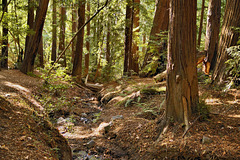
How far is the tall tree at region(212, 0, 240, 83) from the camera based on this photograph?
20.4 feet

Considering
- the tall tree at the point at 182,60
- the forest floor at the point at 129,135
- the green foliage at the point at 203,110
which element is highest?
the tall tree at the point at 182,60

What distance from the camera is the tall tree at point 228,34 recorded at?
6203 mm

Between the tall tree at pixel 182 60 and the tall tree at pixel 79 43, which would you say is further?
the tall tree at pixel 79 43

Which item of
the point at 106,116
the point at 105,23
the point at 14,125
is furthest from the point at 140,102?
the point at 105,23

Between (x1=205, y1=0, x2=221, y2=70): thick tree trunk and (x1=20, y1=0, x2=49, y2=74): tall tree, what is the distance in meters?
7.95

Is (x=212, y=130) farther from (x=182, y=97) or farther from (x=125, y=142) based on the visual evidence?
(x=125, y=142)

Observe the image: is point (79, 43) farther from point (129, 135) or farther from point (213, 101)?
point (213, 101)

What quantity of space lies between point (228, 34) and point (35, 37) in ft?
29.5

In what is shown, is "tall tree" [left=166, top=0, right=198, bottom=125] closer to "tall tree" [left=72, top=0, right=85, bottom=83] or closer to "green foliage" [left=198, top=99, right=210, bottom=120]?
"green foliage" [left=198, top=99, right=210, bottom=120]

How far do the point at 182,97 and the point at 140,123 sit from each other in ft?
5.38

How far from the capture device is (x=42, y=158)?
343 cm

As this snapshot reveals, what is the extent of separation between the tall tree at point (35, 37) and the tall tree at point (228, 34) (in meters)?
8.49

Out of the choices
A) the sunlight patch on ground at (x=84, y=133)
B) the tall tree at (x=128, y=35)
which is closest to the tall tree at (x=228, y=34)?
the sunlight patch on ground at (x=84, y=133)

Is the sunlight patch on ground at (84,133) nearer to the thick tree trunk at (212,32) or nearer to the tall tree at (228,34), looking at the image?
the tall tree at (228,34)
